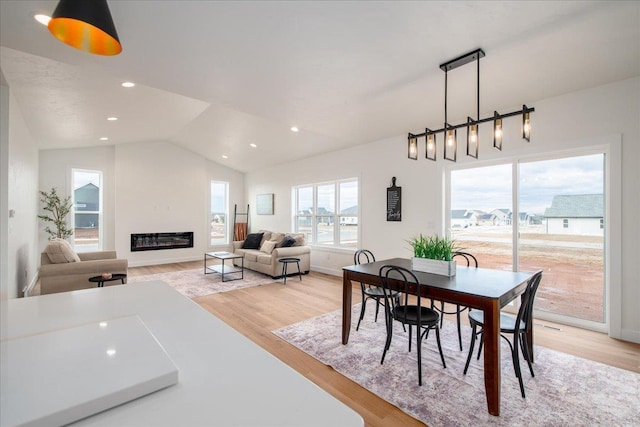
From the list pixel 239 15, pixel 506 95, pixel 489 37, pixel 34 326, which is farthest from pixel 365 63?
pixel 34 326

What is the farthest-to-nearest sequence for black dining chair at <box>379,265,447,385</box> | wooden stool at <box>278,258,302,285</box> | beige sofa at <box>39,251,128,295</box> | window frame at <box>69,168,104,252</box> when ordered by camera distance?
window frame at <box>69,168,104,252</box>, wooden stool at <box>278,258,302,285</box>, beige sofa at <box>39,251,128,295</box>, black dining chair at <box>379,265,447,385</box>

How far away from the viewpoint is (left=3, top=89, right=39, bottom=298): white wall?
3379 millimetres

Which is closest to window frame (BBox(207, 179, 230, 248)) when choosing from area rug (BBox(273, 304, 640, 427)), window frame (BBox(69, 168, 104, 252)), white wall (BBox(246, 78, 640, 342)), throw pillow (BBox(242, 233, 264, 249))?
white wall (BBox(246, 78, 640, 342))

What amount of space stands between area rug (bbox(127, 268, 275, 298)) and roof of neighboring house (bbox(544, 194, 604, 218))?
15.0 ft

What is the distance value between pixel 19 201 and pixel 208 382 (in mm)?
5103

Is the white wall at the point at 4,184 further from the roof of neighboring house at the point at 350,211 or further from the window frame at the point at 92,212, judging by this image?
the roof of neighboring house at the point at 350,211

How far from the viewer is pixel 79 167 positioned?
6.72 metres

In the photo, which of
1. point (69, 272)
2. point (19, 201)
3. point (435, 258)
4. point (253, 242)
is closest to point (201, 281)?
point (253, 242)

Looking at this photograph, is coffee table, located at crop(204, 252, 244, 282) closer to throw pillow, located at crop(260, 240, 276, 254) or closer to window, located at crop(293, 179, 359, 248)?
throw pillow, located at crop(260, 240, 276, 254)

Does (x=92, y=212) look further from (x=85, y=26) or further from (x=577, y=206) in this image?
(x=577, y=206)

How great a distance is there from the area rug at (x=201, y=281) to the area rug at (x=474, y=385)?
242 centimetres

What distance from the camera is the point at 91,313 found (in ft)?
3.43

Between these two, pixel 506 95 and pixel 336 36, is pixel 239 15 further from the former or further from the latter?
pixel 506 95

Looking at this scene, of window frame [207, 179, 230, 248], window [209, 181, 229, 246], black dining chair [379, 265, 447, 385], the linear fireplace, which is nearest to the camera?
black dining chair [379, 265, 447, 385]
